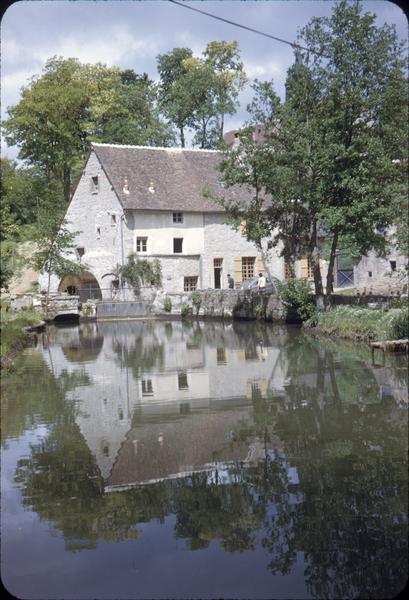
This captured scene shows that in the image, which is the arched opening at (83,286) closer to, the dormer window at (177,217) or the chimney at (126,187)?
the chimney at (126,187)

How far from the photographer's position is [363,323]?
25.0 m

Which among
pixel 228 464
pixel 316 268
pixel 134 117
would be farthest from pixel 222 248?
pixel 228 464

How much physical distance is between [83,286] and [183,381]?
1233 inches

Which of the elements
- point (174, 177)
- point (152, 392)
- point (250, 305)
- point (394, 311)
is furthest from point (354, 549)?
point (174, 177)

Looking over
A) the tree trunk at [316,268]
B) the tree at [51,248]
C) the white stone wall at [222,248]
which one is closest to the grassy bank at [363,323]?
the tree trunk at [316,268]

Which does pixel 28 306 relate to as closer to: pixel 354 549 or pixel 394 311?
pixel 394 311

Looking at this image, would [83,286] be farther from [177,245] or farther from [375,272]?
[375,272]

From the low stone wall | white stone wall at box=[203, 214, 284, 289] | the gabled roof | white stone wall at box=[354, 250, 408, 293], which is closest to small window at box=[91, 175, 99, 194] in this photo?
the gabled roof

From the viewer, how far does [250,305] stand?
38.1m

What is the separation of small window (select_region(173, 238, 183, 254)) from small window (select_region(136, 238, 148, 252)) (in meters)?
2.05

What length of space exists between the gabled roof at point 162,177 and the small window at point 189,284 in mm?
4336

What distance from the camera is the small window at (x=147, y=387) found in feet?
51.9

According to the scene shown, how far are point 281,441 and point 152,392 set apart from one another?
5406 millimetres

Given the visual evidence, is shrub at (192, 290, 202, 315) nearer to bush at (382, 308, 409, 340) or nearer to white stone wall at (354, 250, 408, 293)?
white stone wall at (354, 250, 408, 293)
